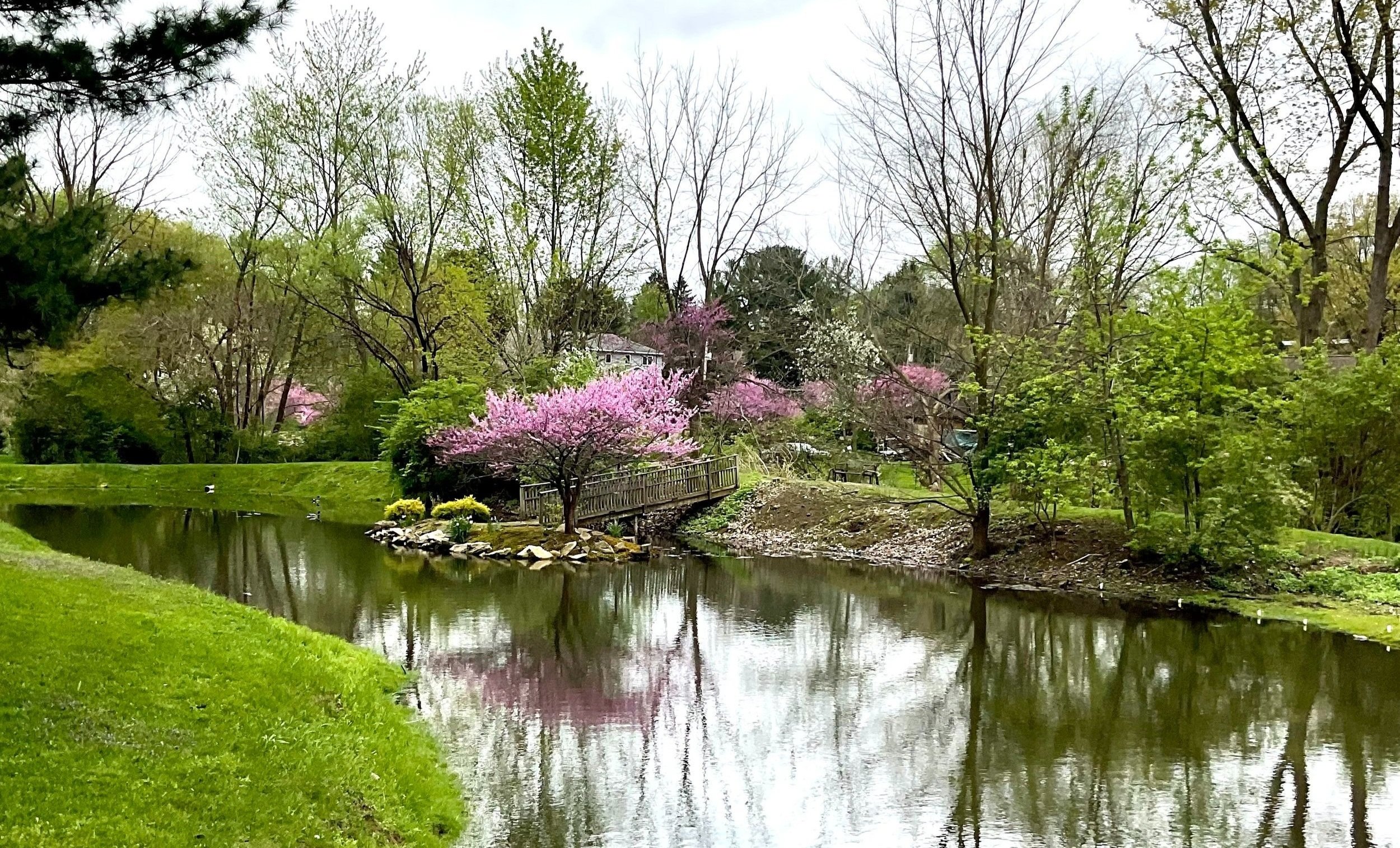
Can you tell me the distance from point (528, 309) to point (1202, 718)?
70.4 ft

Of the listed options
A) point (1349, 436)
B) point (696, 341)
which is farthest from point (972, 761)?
point (696, 341)

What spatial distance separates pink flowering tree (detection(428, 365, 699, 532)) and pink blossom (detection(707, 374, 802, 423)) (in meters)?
7.75

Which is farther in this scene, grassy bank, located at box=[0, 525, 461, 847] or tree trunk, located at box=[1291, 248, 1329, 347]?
tree trunk, located at box=[1291, 248, 1329, 347]

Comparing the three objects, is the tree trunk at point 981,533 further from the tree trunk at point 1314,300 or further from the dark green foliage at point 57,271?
the dark green foliage at point 57,271

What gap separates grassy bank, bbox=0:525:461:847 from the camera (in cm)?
489

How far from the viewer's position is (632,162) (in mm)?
29250

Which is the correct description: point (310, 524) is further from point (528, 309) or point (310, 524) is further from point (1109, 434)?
point (1109, 434)

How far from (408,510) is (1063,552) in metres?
14.3

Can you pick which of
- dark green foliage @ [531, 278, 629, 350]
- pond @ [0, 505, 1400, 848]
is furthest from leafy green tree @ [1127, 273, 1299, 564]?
dark green foliage @ [531, 278, 629, 350]

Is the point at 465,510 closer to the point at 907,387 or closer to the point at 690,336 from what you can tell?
the point at 907,387

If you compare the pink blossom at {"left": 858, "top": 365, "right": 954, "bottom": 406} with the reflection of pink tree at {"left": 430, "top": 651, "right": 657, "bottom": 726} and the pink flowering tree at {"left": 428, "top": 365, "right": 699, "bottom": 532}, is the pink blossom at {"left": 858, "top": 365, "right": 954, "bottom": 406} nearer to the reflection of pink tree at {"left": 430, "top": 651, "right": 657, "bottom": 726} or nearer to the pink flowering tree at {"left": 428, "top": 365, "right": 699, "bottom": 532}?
the pink flowering tree at {"left": 428, "top": 365, "right": 699, "bottom": 532}

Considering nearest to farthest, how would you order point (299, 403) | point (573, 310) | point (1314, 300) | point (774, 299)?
point (1314, 300) → point (573, 310) → point (774, 299) → point (299, 403)

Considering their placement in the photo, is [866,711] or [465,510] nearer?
[866,711]

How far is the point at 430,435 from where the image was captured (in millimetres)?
22594
